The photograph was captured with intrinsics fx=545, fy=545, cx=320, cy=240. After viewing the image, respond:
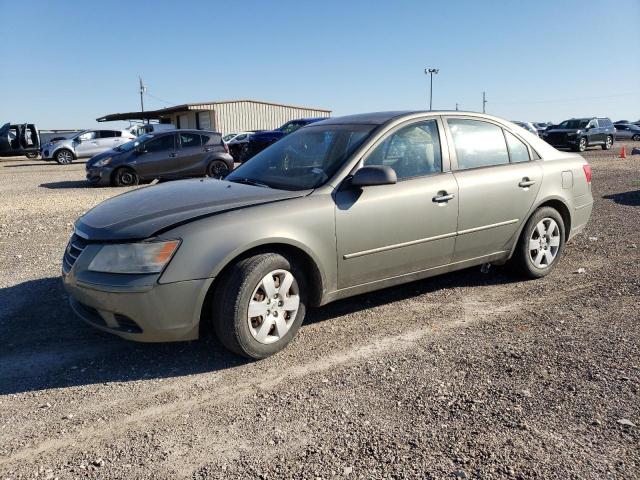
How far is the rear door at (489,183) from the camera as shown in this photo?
15.3 feet

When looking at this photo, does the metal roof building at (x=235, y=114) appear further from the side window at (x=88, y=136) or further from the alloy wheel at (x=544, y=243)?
the alloy wheel at (x=544, y=243)

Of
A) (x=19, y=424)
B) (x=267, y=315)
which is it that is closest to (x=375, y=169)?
(x=267, y=315)

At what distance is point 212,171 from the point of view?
1534 centimetres

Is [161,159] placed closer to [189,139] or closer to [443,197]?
[189,139]

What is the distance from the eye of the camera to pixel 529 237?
17.0 ft

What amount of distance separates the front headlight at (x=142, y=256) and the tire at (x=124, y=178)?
11613 millimetres

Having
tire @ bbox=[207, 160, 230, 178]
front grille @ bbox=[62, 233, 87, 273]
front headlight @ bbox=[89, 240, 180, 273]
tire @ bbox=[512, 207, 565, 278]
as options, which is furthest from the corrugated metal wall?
front headlight @ bbox=[89, 240, 180, 273]

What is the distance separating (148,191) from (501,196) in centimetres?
305

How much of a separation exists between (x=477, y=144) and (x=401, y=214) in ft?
4.06

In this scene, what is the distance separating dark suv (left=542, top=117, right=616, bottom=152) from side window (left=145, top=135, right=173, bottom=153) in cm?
2049

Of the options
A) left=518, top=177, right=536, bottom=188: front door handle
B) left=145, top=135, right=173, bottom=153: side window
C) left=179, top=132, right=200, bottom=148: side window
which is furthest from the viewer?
left=179, top=132, right=200, bottom=148: side window

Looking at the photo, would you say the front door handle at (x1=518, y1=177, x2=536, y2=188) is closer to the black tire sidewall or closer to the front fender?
the black tire sidewall

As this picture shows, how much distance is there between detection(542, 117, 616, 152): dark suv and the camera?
27.8 m


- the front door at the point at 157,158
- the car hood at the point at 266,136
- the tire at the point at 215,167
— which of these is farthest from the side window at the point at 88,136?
the tire at the point at 215,167
